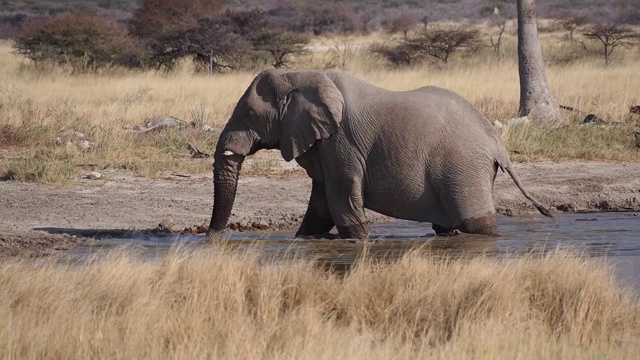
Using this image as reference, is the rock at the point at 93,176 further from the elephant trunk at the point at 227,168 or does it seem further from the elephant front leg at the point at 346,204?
the elephant front leg at the point at 346,204

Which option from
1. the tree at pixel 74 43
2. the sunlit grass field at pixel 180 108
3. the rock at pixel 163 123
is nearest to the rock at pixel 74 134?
the sunlit grass field at pixel 180 108

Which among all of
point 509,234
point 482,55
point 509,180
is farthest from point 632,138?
point 482,55

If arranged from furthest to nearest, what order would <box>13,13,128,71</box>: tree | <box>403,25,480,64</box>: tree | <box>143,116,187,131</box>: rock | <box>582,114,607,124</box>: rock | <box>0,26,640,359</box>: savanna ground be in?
<box>403,25,480,64</box>: tree
<box>13,13,128,71</box>: tree
<box>582,114,607,124</box>: rock
<box>143,116,187,131</box>: rock
<box>0,26,640,359</box>: savanna ground

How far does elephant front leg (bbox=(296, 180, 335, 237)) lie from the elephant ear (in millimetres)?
534

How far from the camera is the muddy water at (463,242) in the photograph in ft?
30.4

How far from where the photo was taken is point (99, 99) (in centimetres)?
1894

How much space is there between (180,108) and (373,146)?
27.8 feet

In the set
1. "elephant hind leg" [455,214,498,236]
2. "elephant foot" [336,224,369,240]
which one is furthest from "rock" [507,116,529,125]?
"elephant foot" [336,224,369,240]

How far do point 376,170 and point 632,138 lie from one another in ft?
21.4

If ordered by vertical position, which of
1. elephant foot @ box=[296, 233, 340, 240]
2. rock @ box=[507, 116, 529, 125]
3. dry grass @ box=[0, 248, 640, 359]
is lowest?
elephant foot @ box=[296, 233, 340, 240]

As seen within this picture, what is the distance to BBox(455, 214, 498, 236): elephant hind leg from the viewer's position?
957 cm

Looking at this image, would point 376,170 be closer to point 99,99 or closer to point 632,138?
point 632,138

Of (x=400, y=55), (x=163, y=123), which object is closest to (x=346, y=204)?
(x=163, y=123)

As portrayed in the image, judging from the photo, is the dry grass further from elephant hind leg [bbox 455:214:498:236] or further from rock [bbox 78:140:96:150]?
rock [bbox 78:140:96:150]
